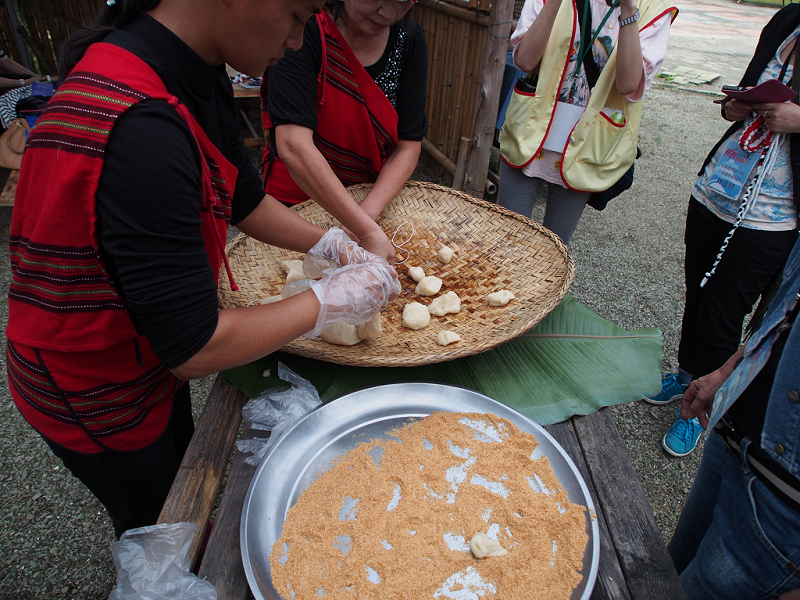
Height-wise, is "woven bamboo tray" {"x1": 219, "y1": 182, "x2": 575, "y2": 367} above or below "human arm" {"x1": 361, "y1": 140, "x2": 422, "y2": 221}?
below

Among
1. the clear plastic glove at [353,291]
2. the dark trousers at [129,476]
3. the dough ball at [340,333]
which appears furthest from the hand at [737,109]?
the dark trousers at [129,476]

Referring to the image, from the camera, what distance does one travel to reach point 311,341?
159 cm

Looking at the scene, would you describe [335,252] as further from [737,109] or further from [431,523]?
[737,109]

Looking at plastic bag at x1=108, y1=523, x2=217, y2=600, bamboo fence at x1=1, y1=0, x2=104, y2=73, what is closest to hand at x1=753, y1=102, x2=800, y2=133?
plastic bag at x1=108, y1=523, x2=217, y2=600

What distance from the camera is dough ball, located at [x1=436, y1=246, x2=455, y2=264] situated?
81.6 inches

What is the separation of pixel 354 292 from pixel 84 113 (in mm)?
746

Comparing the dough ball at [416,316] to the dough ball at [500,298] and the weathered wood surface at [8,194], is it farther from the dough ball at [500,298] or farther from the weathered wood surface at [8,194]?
the weathered wood surface at [8,194]

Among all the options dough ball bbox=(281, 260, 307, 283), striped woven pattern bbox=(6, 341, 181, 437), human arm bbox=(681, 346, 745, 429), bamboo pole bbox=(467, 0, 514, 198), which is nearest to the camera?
striped woven pattern bbox=(6, 341, 181, 437)

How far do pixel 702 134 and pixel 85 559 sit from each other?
890 centimetres

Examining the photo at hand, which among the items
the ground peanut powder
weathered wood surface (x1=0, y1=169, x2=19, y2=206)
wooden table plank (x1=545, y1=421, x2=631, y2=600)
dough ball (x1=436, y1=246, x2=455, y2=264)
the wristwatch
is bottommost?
weathered wood surface (x1=0, y1=169, x2=19, y2=206)

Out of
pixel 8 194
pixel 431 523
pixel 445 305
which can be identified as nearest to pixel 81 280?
pixel 431 523

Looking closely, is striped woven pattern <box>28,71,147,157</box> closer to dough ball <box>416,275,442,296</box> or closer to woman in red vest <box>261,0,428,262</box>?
woman in red vest <box>261,0,428,262</box>

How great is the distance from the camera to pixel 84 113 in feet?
2.62

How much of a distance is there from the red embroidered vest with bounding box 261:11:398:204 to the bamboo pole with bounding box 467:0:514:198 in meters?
1.35
